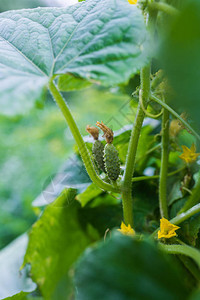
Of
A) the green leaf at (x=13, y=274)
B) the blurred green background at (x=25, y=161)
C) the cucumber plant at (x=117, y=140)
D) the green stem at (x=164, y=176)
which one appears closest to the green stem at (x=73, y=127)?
the cucumber plant at (x=117, y=140)

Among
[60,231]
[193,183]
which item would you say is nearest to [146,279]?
[193,183]

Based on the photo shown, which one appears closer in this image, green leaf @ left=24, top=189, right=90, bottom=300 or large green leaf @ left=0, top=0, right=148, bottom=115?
large green leaf @ left=0, top=0, right=148, bottom=115

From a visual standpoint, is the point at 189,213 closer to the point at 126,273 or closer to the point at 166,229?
the point at 166,229

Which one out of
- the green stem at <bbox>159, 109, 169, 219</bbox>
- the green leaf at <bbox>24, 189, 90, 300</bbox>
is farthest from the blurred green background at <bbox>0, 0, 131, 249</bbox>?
the green stem at <bbox>159, 109, 169, 219</bbox>

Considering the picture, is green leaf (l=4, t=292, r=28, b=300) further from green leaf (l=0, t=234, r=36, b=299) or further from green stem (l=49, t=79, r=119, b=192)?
green stem (l=49, t=79, r=119, b=192)

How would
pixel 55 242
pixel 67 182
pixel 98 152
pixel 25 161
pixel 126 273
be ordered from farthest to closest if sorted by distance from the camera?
pixel 25 161, pixel 55 242, pixel 67 182, pixel 98 152, pixel 126 273

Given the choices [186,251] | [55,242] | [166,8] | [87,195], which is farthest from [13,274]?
[166,8]

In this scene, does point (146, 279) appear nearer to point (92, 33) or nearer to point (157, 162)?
point (92, 33)
